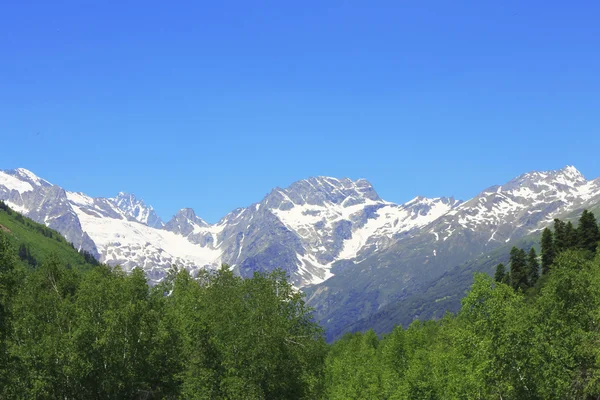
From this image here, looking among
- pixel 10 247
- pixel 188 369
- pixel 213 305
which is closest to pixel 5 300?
pixel 10 247

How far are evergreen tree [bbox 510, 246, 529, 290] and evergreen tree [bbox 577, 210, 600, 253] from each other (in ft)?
50.9

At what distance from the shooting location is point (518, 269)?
514ft

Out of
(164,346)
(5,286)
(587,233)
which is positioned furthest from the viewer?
(587,233)

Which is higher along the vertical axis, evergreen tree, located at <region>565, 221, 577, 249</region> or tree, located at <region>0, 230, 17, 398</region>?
evergreen tree, located at <region>565, 221, 577, 249</region>

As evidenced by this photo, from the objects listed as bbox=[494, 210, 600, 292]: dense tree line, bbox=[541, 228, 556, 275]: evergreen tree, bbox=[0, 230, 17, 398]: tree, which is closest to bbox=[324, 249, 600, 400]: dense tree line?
bbox=[0, 230, 17, 398]: tree

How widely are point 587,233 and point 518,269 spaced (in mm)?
19314

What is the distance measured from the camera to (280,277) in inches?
2975

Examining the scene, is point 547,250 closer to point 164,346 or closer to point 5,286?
point 164,346

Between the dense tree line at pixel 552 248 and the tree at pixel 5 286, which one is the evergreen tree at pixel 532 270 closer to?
the dense tree line at pixel 552 248

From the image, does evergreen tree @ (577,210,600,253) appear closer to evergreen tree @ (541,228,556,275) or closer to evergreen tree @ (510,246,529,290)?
evergreen tree @ (541,228,556,275)

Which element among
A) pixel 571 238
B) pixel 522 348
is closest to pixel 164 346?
pixel 522 348

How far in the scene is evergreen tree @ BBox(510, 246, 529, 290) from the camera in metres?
154

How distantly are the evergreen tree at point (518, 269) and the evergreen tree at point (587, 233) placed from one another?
1552 cm

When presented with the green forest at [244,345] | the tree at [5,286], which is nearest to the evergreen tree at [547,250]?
the green forest at [244,345]
